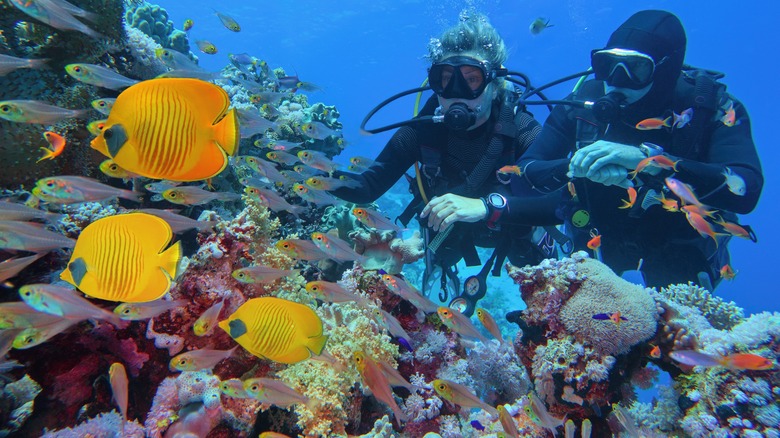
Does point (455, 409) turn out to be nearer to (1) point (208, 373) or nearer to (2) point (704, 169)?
(1) point (208, 373)

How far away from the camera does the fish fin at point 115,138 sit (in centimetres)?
113

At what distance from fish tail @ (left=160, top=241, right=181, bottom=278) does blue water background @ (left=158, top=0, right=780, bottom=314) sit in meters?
37.6

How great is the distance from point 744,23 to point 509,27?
32.2 meters

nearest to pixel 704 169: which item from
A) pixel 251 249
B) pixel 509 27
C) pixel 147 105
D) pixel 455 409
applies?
pixel 455 409

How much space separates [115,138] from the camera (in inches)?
44.8

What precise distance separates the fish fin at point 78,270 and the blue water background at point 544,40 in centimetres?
3780

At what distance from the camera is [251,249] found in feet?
10.6

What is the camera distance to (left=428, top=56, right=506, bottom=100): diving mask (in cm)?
498

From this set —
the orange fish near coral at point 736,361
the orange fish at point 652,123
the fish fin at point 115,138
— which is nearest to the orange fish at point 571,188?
the orange fish at point 652,123

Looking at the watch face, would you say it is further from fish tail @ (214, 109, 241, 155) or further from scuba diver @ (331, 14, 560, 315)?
fish tail @ (214, 109, 241, 155)

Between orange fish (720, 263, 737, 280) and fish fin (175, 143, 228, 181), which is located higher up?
orange fish (720, 263, 737, 280)

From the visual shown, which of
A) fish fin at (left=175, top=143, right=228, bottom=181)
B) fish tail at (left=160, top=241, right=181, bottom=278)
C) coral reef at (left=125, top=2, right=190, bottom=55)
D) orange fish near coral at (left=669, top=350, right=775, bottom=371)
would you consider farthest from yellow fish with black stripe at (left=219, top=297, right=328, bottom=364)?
coral reef at (left=125, top=2, right=190, bottom=55)

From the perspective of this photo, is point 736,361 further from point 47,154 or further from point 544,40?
point 544,40

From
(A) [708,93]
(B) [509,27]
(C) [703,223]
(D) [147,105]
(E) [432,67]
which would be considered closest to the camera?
(D) [147,105]
